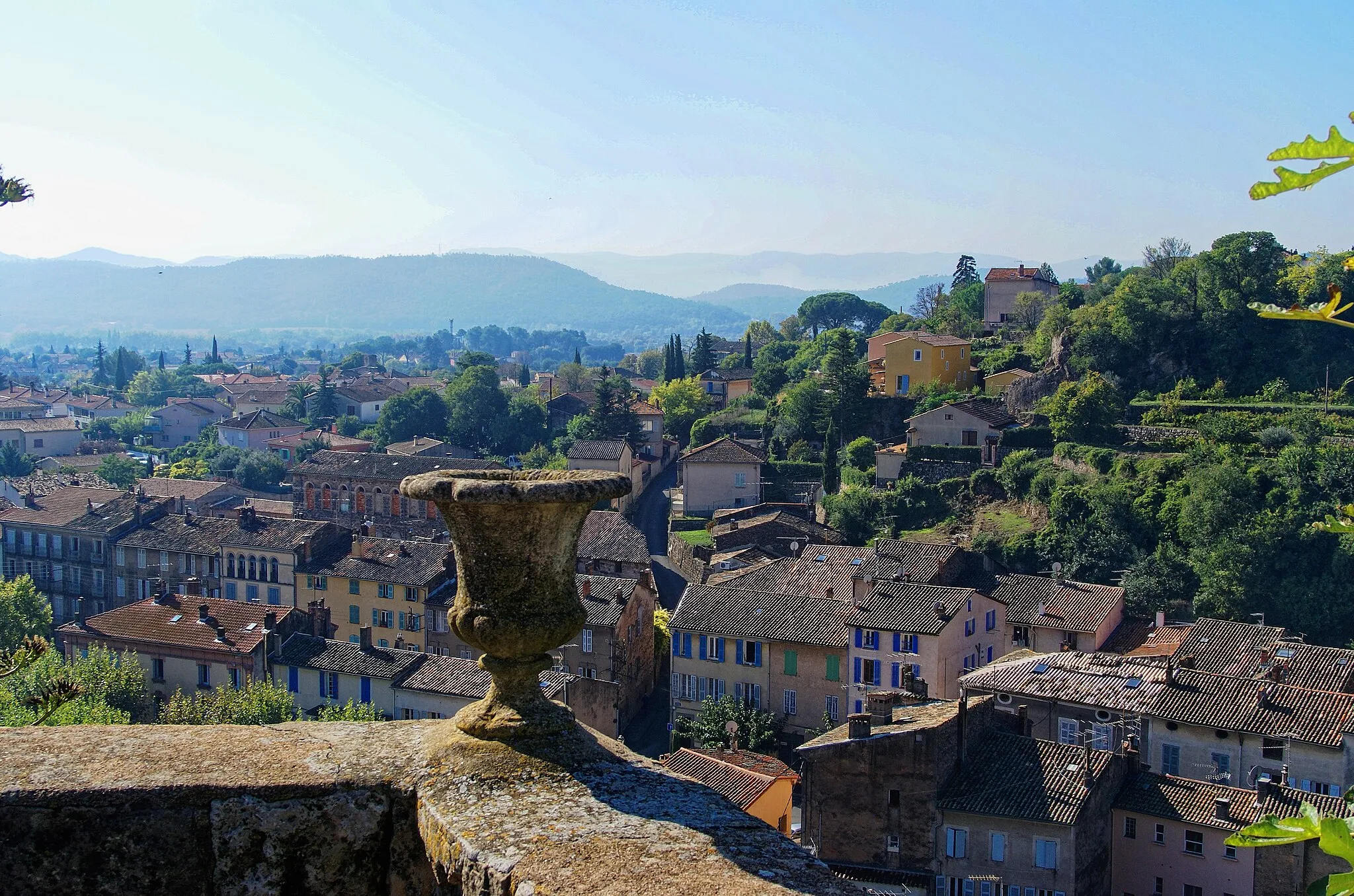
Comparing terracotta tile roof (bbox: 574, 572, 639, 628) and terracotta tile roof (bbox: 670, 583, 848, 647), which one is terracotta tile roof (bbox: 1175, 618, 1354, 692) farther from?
terracotta tile roof (bbox: 574, 572, 639, 628)

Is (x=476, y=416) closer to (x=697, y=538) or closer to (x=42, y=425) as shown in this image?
(x=42, y=425)

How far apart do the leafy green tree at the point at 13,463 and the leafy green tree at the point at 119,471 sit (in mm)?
10479

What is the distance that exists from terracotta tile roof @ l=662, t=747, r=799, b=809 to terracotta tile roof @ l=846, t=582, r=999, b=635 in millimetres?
6076

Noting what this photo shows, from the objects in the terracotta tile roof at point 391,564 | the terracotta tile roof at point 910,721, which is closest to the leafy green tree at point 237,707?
the terracotta tile roof at point 391,564

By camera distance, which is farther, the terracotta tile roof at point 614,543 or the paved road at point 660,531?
the paved road at point 660,531

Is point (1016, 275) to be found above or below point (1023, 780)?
above

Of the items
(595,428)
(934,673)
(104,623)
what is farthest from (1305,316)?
(595,428)

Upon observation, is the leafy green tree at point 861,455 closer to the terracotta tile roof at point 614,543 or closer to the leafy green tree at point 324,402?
the terracotta tile roof at point 614,543

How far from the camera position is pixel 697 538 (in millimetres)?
52500

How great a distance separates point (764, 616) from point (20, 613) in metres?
24.5

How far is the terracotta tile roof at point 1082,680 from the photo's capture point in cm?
2783

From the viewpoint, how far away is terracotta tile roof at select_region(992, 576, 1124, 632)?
35281 mm

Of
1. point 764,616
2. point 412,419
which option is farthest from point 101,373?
point 764,616

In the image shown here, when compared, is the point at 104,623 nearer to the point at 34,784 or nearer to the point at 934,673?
the point at 934,673
